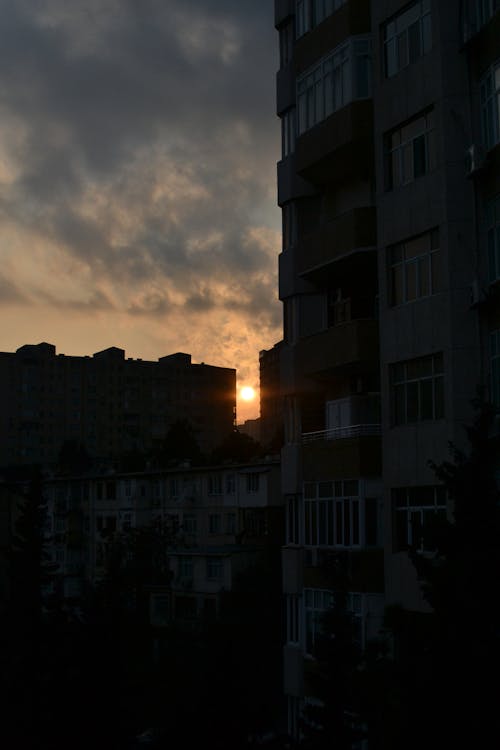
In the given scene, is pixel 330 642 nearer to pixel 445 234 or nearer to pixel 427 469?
pixel 427 469

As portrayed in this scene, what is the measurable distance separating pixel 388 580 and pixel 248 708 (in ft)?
16.1

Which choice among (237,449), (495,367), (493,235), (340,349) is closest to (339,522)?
(340,349)

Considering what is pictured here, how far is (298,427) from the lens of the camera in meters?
29.2

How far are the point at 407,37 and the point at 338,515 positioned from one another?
455 inches

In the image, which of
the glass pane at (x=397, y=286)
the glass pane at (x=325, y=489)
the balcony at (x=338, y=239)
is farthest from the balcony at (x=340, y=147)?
the glass pane at (x=325, y=489)

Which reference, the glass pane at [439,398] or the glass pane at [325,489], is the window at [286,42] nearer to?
the glass pane at [439,398]

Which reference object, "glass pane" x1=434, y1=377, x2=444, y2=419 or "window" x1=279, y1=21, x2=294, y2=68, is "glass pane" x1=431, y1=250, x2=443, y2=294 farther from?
"window" x1=279, y1=21, x2=294, y2=68

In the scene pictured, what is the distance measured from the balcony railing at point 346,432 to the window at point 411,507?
6.11ft

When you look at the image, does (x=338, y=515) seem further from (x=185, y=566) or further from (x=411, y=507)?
(x=185, y=566)

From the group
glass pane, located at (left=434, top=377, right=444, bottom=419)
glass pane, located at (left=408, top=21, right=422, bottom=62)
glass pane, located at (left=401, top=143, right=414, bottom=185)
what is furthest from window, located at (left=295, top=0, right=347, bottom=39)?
glass pane, located at (left=434, top=377, right=444, bottom=419)

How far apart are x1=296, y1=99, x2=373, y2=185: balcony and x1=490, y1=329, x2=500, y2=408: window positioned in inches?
281

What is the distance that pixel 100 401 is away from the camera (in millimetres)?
164750

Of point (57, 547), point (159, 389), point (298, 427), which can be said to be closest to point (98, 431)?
point (159, 389)

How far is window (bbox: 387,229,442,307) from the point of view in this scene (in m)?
23.1
